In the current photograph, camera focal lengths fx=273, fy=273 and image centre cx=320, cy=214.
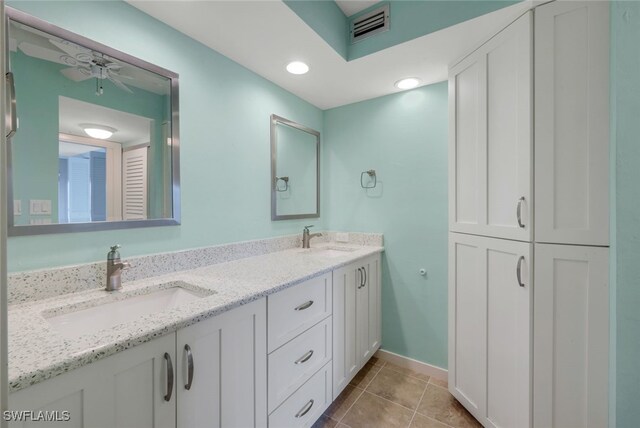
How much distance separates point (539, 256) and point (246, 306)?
1360mm

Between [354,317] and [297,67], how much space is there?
1.76 metres

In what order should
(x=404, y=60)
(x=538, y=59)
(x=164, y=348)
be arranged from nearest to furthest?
(x=164, y=348), (x=538, y=59), (x=404, y=60)

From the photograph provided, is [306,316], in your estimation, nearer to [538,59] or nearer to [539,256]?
[539,256]

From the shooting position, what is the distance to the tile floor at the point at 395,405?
1.63 m

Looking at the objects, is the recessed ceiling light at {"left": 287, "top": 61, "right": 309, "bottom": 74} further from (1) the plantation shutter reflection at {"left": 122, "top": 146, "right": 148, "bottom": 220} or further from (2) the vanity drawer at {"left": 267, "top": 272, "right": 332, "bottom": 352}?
(2) the vanity drawer at {"left": 267, "top": 272, "right": 332, "bottom": 352}

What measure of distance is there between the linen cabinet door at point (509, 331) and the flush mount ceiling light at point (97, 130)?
78.4 inches

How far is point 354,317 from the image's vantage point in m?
1.89

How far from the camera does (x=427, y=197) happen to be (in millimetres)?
2141

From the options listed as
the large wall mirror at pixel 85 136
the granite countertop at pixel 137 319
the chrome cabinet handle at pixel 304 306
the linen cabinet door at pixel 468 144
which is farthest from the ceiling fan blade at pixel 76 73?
the linen cabinet door at pixel 468 144

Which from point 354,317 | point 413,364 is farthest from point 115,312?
point 413,364

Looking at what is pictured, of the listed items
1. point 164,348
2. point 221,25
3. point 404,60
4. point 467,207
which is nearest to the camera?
point 164,348

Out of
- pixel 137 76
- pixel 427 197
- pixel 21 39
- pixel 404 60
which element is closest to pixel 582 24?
pixel 404 60

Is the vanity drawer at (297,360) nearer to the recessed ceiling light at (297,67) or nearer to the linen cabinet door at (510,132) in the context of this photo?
the linen cabinet door at (510,132)

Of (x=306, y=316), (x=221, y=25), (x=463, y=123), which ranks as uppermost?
(x=221, y=25)
